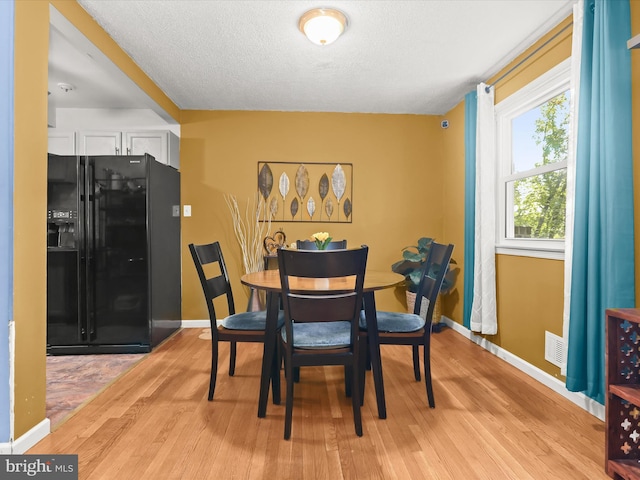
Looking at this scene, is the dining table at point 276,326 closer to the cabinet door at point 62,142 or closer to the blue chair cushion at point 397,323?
the blue chair cushion at point 397,323

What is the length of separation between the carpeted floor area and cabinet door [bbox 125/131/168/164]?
2031 mm

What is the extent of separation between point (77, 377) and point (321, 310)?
6.79 feet

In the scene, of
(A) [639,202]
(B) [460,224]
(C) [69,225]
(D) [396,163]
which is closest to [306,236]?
(D) [396,163]

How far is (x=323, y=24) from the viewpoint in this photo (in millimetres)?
2396

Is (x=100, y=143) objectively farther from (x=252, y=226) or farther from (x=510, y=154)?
(x=510, y=154)

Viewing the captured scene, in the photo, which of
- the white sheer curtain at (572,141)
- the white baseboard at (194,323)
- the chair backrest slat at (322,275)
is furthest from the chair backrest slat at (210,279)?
the white sheer curtain at (572,141)

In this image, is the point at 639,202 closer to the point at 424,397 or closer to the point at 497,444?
the point at 497,444

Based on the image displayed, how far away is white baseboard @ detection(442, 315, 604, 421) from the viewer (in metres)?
2.12

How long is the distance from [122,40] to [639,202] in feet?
11.2

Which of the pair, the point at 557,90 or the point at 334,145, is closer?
the point at 557,90

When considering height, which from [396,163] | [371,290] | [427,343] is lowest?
[427,343]

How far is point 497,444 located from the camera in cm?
181

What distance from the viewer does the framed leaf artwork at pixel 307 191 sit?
4.30m

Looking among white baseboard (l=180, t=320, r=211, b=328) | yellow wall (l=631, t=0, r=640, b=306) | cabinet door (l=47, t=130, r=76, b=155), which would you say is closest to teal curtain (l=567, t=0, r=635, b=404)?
yellow wall (l=631, t=0, r=640, b=306)
